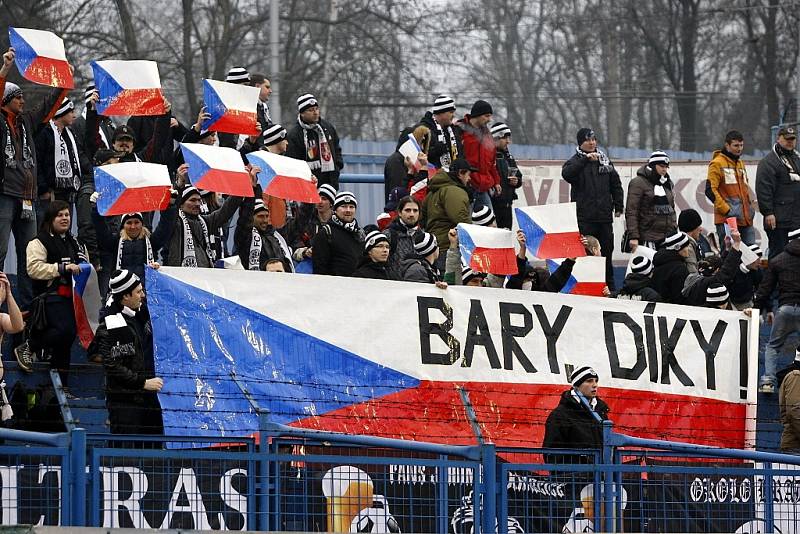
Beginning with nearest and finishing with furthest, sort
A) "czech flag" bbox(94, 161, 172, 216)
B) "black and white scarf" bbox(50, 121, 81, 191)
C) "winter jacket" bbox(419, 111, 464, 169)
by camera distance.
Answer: "czech flag" bbox(94, 161, 172, 216) < "black and white scarf" bbox(50, 121, 81, 191) < "winter jacket" bbox(419, 111, 464, 169)

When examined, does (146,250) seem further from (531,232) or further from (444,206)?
(444,206)

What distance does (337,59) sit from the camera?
32469mm

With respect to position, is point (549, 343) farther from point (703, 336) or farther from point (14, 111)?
point (14, 111)

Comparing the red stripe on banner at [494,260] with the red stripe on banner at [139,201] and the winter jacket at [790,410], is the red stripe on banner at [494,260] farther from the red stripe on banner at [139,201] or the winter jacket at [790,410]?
the red stripe on banner at [139,201]

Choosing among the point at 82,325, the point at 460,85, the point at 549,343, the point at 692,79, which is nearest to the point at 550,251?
the point at 549,343

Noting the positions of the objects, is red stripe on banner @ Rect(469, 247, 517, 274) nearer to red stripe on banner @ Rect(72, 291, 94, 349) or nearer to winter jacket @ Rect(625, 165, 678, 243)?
red stripe on banner @ Rect(72, 291, 94, 349)

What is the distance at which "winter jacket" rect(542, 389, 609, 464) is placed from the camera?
37.6ft

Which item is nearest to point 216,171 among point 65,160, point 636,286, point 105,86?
point 105,86

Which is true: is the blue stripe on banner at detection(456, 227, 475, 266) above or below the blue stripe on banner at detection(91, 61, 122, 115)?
below

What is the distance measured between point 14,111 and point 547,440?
5.29 meters

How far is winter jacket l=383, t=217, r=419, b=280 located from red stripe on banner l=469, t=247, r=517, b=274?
2.82ft

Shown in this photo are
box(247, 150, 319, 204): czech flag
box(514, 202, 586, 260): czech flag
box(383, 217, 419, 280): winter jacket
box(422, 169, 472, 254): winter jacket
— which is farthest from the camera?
box(422, 169, 472, 254): winter jacket

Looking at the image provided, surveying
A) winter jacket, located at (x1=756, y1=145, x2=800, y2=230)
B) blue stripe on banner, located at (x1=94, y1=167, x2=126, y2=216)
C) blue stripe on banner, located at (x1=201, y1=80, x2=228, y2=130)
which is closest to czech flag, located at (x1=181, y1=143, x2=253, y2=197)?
blue stripe on banner, located at (x1=94, y1=167, x2=126, y2=216)

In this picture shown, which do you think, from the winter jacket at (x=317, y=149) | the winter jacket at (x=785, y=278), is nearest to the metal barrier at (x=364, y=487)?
the winter jacket at (x=785, y=278)
